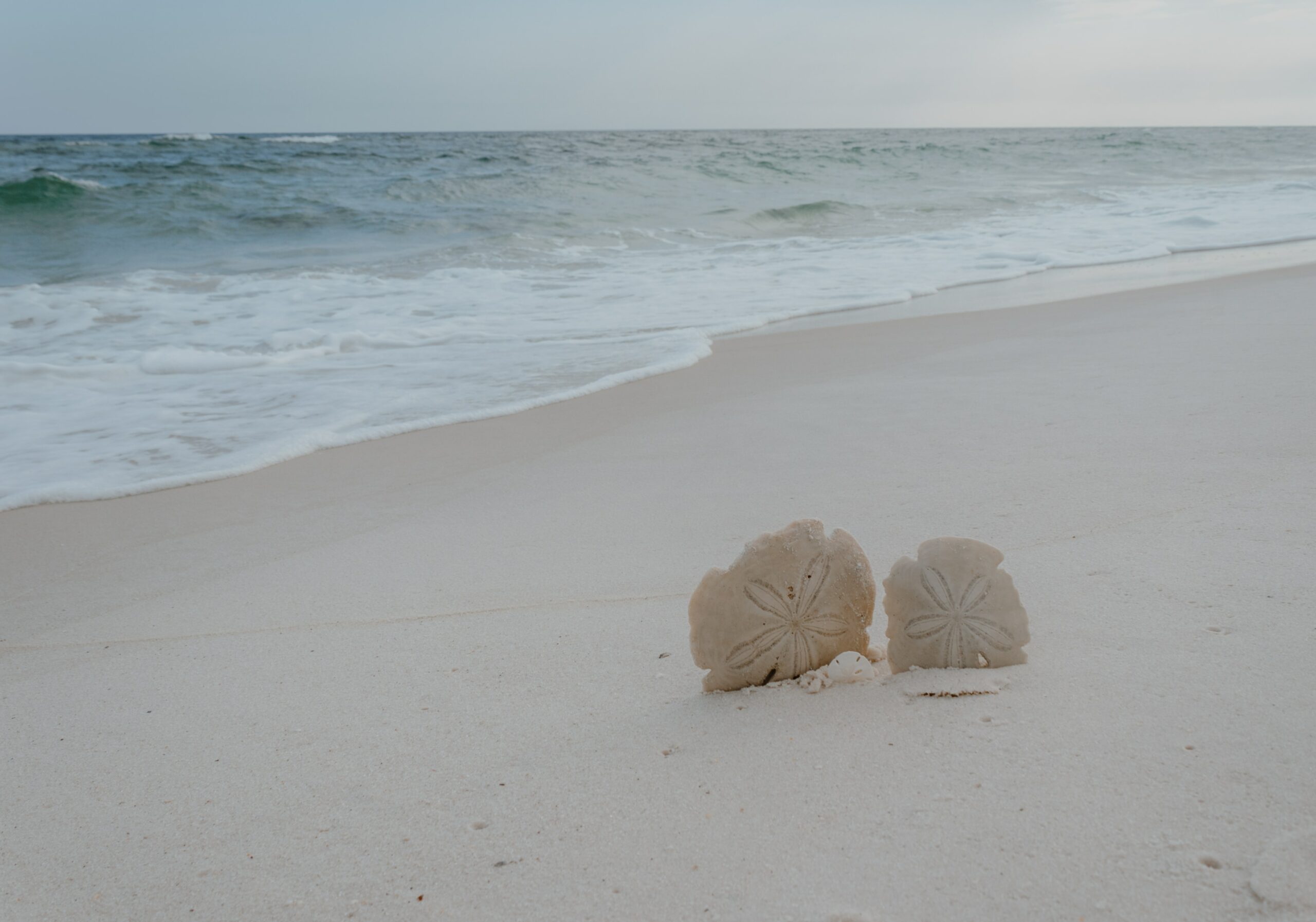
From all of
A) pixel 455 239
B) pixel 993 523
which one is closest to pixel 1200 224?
pixel 455 239

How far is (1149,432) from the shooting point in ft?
10.3

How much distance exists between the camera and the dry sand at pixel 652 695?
1282 mm

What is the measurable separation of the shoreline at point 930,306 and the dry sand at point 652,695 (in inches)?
5.5

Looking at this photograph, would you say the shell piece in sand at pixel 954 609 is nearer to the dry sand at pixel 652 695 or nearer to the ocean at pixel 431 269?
the dry sand at pixel 652 695

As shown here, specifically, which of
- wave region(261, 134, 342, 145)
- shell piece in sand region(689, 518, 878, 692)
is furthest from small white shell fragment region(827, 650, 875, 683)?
wave region(261, 134, 342, 145)

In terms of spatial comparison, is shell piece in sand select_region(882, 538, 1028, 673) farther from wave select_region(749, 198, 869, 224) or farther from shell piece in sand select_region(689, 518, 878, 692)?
wave select_region(749, 198, 869, 224)

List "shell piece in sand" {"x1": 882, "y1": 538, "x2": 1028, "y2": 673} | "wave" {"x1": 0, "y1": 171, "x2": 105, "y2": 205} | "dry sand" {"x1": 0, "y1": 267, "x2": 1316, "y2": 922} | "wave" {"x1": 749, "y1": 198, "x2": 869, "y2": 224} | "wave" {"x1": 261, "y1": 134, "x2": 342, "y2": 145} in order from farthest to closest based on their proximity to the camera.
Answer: "wave" {"x1": 261, "y1": 134, "x2": 342, "y2": 145}
"wave" {"x1": 0, "y1": 171, "x2": 105, "y2": 205}
"wave" {"x1": 749, "y1": 198, "x2": 869, "y2": 224}
"shell piece in sand" {"x1": 882, "y1": 538, "x2": 1028, "y2": 673}
"dry sand" {"x1": 0, "y1": 267, "x2": 1316, "y2": 922}

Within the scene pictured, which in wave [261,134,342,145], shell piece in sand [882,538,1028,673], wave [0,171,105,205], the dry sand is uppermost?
wave [261,134,342,145]

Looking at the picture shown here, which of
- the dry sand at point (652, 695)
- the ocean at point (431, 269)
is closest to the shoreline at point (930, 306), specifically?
the ocean at point (431, 269)

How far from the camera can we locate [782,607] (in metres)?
1.70

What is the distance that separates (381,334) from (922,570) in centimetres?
542

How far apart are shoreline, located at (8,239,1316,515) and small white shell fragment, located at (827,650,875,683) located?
2762 mm

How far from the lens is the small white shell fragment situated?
1.70m

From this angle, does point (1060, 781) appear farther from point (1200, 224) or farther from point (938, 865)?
point (1200, 224)
